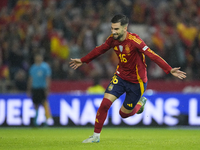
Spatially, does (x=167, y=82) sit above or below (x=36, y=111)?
above

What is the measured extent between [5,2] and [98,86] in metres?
6.43

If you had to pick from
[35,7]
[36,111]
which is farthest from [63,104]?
[35,7]

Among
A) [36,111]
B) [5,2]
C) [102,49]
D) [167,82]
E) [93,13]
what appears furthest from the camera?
[5,2]

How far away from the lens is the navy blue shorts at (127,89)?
660 centimetres

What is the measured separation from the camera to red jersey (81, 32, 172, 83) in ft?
21.1

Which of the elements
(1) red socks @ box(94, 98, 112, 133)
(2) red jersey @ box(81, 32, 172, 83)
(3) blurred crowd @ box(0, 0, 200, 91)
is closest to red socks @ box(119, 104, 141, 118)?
(2) red jersey @ box(81, 32, 172, 83)

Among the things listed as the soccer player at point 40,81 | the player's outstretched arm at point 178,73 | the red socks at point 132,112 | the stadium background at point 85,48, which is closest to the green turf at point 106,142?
the red socks at point 132,112

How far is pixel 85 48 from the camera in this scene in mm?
13430

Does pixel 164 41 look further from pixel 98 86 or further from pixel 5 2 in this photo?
pixel 5 2

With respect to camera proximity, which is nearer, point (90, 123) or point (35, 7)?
point (90, 123)

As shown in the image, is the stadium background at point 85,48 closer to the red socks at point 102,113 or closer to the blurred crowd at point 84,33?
the blurred crowd at point 84,33

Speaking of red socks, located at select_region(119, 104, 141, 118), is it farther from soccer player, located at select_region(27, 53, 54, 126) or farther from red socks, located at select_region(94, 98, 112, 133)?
soccer player, located at select_region(27, 53, 54, 126)

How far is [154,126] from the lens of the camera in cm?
1136

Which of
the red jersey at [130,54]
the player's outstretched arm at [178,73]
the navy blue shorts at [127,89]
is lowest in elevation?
the navy blue shorts at [127,89]
